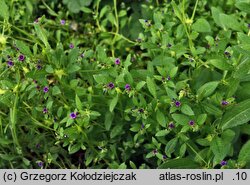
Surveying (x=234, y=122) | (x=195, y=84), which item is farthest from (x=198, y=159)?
(x=195, y=84)

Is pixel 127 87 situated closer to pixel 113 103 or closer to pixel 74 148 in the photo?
pixel 113 103

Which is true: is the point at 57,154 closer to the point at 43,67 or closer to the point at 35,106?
the point at 35,106

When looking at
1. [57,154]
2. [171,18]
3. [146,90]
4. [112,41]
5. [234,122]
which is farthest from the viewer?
[112,41]

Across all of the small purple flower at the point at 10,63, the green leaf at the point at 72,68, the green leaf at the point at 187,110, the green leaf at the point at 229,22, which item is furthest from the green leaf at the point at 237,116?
the small purple flower at the point at 10,63

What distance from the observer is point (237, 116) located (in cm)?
145

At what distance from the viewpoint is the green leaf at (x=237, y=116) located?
1.44 m

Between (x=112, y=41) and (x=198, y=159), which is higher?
(x=112, y=41)

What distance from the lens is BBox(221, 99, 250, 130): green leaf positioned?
144 cm

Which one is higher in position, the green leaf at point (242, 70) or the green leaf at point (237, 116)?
the green leaf at point (242, 70)

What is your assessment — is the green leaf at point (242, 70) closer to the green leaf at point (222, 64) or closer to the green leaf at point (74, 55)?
the green leaf at point (222, 64)

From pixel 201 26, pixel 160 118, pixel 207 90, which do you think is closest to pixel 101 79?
pixel 160 118

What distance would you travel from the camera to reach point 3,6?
1589 millimetres

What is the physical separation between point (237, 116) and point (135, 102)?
33cm

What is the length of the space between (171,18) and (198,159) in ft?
2.24
